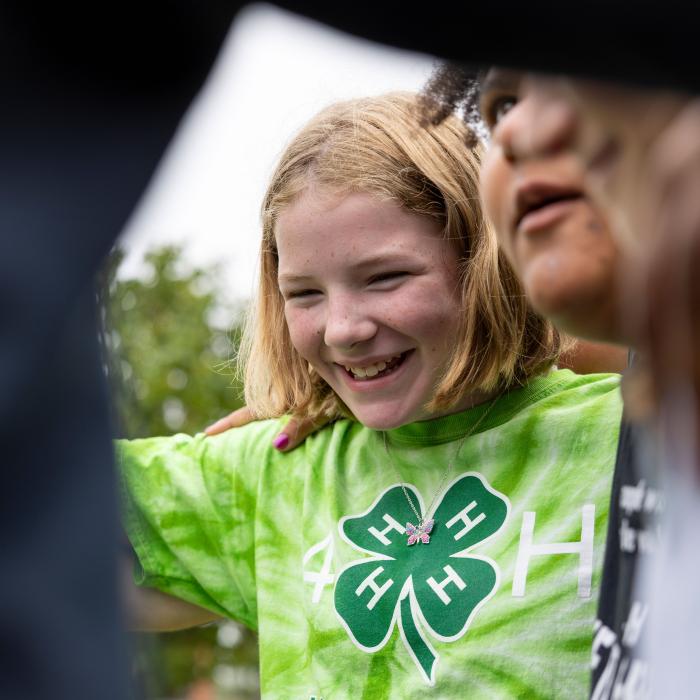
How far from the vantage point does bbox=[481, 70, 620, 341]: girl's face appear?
88 centimetres

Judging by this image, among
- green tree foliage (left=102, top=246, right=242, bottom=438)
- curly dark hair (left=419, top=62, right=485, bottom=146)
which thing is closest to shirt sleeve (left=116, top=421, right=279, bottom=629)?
curly dark hair (left=419, top=62, right=485, bottom=146)

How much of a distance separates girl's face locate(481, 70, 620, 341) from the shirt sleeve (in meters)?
1.12

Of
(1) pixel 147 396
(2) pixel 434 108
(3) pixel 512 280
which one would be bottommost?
(1) pixel 147 396

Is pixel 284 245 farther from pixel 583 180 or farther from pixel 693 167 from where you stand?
pixel 693 167

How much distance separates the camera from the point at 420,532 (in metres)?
1.74

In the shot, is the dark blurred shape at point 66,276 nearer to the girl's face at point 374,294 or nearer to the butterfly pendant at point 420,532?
the girl's face at point 374,294

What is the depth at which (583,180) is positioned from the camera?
0.87m

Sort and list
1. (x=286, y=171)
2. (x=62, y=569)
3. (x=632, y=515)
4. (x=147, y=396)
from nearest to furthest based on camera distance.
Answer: (x=62, y=569) → (x=632, y=515) → (x=286, y=171) → (x=147, y=396)

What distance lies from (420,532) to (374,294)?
1.29ft

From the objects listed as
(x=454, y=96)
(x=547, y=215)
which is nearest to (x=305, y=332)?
(x=454, y=96)

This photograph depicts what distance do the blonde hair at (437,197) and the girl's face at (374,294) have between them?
3 centimetres

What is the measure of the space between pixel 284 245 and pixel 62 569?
3.86 ft

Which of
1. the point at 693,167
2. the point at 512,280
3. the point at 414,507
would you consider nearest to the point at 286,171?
the point at 512,280

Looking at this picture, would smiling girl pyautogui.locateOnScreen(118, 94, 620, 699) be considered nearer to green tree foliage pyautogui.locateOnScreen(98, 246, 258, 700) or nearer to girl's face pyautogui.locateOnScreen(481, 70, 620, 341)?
girl's face pyautogui.locateOnScreen(481, 70, 620, 341)
